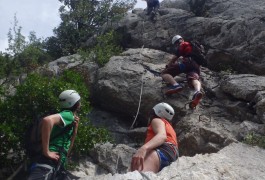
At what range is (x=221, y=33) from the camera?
1382cm

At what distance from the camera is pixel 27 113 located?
334 inches

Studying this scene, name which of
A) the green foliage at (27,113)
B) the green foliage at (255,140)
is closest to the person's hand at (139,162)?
the green foliage at (255,140)

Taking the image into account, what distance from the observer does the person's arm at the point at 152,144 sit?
479cm

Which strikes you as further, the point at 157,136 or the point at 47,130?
the point at 47,130

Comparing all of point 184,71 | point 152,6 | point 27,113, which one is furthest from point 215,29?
point 27,113

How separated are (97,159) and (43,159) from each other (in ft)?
11.9

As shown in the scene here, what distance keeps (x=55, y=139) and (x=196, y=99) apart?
5.10 meters

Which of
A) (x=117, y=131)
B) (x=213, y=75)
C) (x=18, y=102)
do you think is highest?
(x=18, y=102)

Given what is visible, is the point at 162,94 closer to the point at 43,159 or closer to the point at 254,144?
the point at 254,144

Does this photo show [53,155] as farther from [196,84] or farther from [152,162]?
[196,84]

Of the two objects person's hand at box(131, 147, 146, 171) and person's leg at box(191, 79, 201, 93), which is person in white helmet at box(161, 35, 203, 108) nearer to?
person's leg at box(191, 79, 201, 93)

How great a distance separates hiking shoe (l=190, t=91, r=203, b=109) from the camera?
9.78 m

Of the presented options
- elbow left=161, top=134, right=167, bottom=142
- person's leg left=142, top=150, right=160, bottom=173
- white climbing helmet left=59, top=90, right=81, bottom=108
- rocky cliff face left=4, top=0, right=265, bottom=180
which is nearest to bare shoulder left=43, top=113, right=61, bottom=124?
white climbing helmet left=59, top=90, right=81, bottom=108

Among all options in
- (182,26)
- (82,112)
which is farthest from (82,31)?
(82,112)
